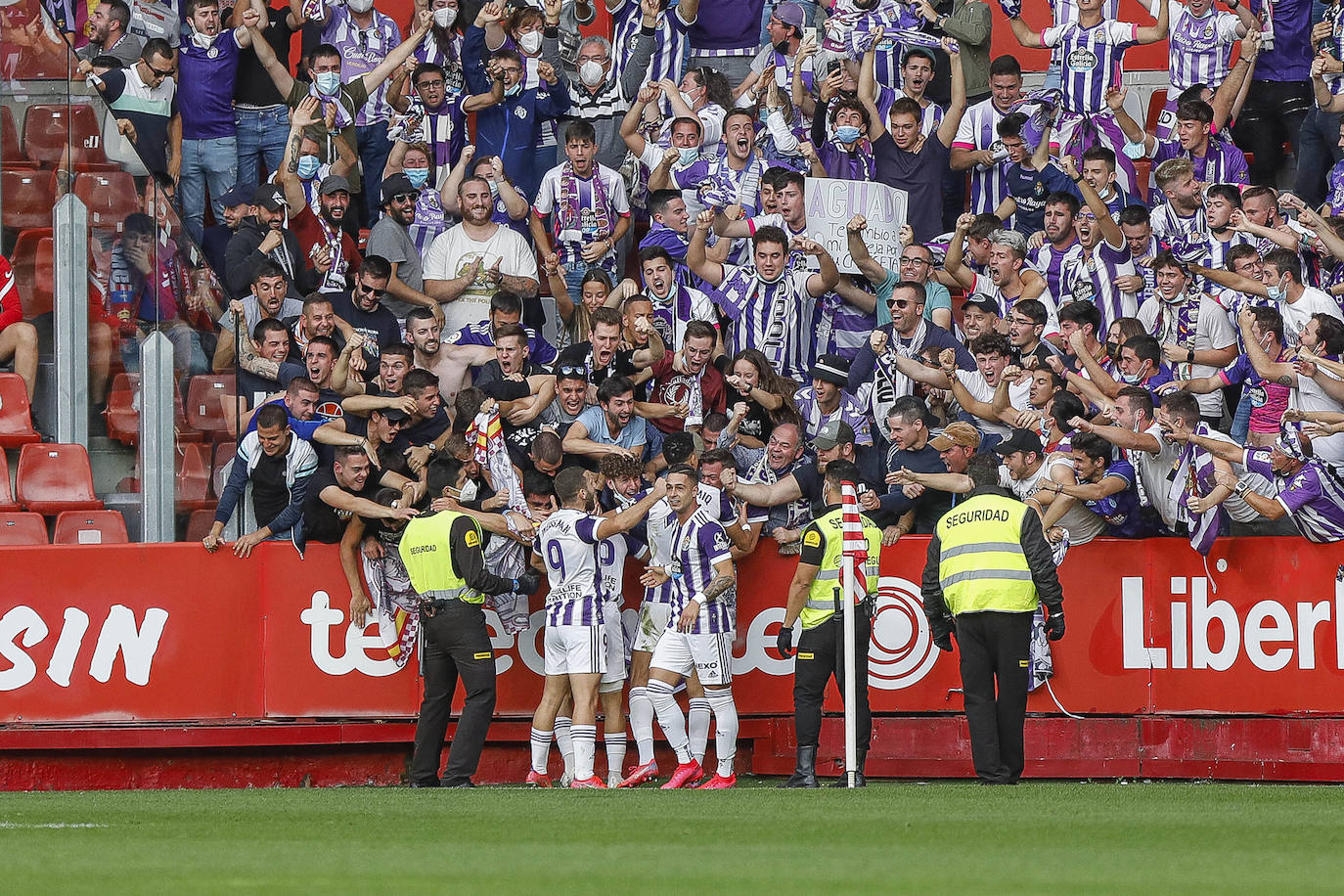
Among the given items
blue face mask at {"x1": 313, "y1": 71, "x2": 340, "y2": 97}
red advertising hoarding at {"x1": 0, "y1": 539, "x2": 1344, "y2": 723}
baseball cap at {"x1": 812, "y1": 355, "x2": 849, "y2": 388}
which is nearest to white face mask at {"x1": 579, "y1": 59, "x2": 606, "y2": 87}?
blue face mask at {"x1": 313, "y1": 71, "x2": 340, "y2": 97}

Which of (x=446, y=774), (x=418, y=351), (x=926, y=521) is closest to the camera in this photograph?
(x=446, y=774)

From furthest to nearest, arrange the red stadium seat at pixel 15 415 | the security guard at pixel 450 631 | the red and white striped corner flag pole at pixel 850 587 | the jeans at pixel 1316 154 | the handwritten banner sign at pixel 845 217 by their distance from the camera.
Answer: the jeans at pixel 1316 154, the handwritten banner sign at pixel 845 217, the red stadium seat at pixel 15 415, the security guard at pixel 450 631, the red and white striped corner flag pole at pixel 850 587

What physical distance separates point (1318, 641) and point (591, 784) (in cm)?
495

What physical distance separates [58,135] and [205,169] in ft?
8.59

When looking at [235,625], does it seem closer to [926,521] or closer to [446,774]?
[446,774]

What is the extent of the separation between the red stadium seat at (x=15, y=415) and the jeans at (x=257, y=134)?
368cm

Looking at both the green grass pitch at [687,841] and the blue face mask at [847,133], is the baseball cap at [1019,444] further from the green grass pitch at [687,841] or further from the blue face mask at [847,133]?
the blue face mask at [847,133]

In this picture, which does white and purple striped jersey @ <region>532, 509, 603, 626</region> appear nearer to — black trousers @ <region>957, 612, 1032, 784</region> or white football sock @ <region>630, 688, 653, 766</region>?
white football sock @ <region>630, 688, 653, 766</region>

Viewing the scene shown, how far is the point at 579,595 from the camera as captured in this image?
12797mm

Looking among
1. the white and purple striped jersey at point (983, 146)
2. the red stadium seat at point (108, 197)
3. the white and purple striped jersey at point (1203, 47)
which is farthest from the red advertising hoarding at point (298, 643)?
the white and purple striped jersey at point (1203, 47)

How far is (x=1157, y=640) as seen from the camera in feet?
42.8

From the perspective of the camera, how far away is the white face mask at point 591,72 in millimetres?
17422

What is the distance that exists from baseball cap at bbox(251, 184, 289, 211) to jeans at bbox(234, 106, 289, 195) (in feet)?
3.72

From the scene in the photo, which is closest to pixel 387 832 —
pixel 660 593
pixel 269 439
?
pixel 660 593
